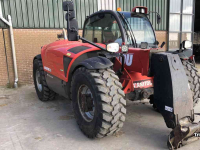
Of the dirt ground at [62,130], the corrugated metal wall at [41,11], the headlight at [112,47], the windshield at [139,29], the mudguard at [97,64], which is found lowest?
the dirt ground at [62,130]

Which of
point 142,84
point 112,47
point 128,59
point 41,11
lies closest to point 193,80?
point 142,84

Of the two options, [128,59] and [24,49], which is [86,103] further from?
[24,49]

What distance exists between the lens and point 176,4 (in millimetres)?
10383

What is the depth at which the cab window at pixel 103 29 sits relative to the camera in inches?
139

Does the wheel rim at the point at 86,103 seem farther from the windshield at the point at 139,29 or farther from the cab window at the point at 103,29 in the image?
the windshield at the point at 139,29

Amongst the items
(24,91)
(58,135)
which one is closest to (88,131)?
(58,135)

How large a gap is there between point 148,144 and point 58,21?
5966 mm

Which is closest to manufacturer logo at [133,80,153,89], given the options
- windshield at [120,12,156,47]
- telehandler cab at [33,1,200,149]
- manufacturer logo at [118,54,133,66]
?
telehandler cab at [33,1,200,149]

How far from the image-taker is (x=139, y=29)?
362 cm

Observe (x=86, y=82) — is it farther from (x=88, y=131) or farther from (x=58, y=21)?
(x=58, y=21)

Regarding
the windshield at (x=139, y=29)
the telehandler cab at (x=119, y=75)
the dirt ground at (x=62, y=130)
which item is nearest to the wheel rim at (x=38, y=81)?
the dirt ground at (x=62, y=130)

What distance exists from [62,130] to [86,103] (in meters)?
0.79

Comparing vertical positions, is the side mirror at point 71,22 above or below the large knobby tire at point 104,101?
above

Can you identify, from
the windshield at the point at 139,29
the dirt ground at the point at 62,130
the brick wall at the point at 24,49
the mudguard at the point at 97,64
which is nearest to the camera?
the mudguard at the point at 97,64
